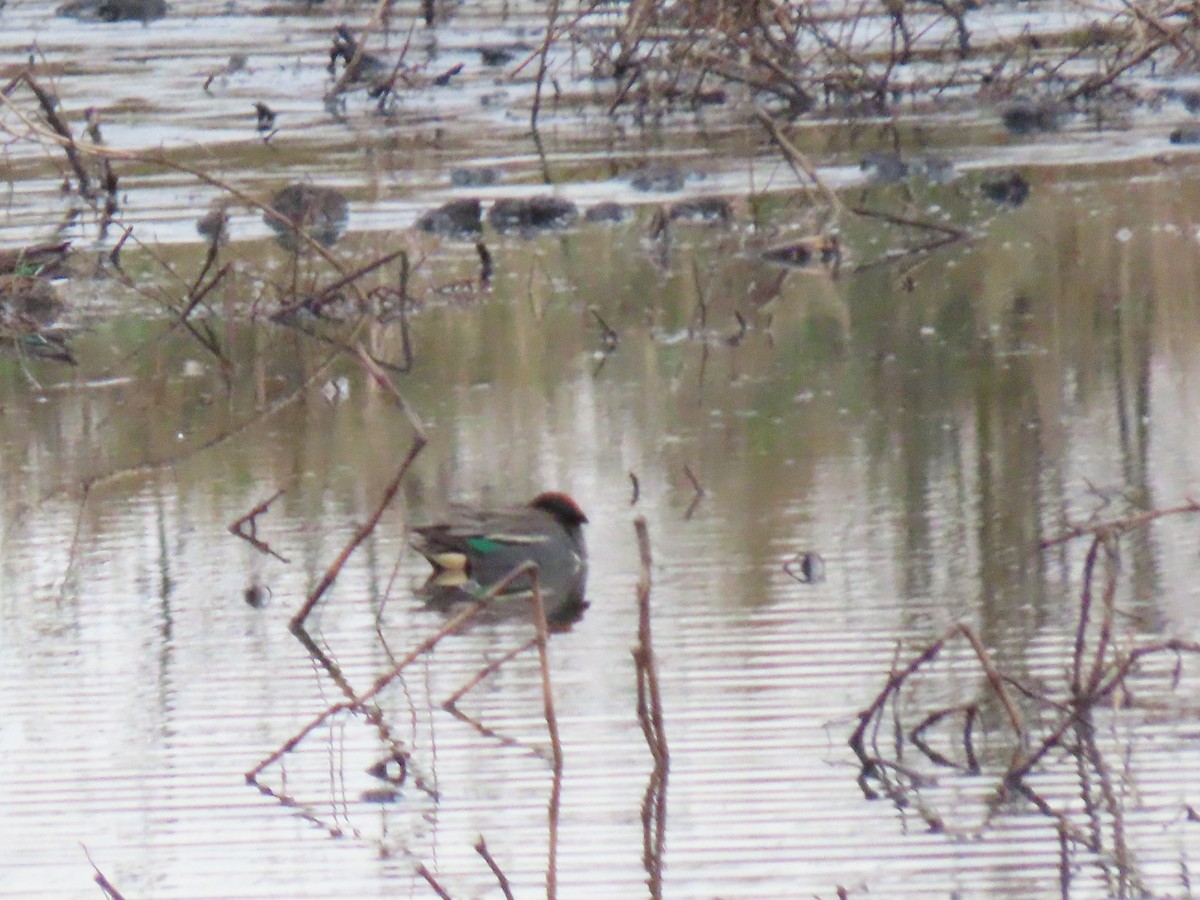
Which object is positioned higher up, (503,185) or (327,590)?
(503,185)

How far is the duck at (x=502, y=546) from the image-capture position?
8117 millimetres

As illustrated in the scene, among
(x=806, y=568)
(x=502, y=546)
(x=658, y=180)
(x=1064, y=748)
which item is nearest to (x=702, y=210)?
(x=658, y=180)

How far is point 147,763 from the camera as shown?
632cm

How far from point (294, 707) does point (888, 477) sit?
3.05 meters

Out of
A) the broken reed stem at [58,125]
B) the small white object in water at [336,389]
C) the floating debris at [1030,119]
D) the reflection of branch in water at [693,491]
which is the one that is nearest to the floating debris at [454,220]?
the broken reed stem at [58,125]

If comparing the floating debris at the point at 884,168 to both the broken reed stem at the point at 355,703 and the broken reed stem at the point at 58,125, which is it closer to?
the broken reed stem at the point at 58,125

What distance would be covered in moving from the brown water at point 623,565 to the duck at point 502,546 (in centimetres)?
12

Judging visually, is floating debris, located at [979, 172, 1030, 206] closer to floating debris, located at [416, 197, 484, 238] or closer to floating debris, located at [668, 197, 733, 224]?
floating debris, located at [668, 197, 733, 224]

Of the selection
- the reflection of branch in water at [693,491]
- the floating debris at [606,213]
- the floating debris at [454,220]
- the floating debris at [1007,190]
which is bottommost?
Answer: the reflection of branch in water at [693,491]

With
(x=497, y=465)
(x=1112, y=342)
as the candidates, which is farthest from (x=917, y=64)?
(x=497, y=465)

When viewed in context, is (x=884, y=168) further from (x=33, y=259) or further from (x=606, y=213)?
(x=33, y=259)

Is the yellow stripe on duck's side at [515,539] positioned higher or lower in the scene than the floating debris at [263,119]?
lower

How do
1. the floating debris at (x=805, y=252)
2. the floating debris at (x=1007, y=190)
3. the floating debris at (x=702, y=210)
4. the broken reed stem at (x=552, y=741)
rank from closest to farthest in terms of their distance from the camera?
the broken reed stem at (x=552, y=741), the floating debris at (x=805, y=252), the floating debris at (x=702, y=210), the floating debris at (x=1007, y=190)

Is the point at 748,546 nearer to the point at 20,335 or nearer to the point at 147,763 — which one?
the point at 147,763
